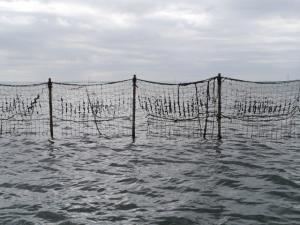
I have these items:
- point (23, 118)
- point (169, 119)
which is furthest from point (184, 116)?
point (23, 118)

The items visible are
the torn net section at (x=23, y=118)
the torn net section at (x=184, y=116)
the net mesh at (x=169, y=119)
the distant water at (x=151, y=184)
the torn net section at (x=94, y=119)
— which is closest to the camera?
the distant water at (x=151, y=184)

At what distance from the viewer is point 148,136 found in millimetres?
25234

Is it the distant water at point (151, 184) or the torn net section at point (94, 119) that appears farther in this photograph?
the torn net section at point (94, 119)

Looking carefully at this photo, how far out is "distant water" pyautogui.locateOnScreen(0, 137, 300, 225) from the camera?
1055 centimetres

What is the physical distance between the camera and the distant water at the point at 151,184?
34.6 ft

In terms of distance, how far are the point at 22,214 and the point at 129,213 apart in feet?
9.54

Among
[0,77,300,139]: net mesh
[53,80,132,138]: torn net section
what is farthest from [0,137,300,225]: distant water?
[53,80,132,138]: torn net section

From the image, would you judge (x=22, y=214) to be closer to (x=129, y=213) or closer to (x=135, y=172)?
(x=129, y=213)

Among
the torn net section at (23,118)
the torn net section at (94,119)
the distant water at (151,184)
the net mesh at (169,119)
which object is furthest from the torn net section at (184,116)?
the torn net section at (23,118)

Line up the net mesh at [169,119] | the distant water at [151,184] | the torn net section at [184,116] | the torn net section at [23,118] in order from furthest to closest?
the torn net section at [23,118], the net mesh at [169,119], the torn net section at [184,116], the distant water at [151,184]

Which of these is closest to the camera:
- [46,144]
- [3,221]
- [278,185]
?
[3,221]

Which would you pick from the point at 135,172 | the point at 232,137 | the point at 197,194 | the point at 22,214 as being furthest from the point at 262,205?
the point at 232,137

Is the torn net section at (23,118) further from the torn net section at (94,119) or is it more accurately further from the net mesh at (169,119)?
the torn net section at (94,119)

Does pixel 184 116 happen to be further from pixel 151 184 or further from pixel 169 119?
pixel 151 184
